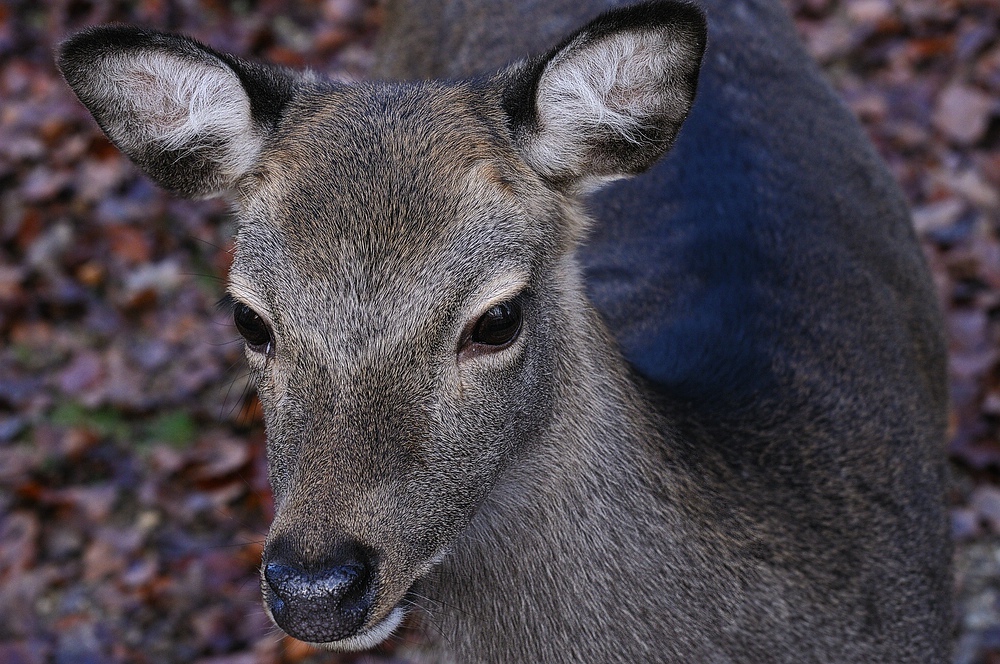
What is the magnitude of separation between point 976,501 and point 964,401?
0.53m

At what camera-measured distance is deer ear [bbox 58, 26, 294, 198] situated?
2.76 metres

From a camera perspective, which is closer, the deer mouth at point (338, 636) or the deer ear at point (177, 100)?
the deer mouth at point (338, 636)

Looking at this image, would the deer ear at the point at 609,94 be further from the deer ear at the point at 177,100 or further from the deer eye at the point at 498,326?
the deer ear at the point at 177,100

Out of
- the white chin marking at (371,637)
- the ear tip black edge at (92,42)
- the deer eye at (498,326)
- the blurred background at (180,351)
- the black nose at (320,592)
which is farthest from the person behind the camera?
the blurred background at (180,351)

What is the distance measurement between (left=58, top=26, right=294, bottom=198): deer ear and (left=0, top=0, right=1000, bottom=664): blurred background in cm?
130

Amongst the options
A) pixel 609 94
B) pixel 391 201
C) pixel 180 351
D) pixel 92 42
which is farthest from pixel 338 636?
pixel 180 351

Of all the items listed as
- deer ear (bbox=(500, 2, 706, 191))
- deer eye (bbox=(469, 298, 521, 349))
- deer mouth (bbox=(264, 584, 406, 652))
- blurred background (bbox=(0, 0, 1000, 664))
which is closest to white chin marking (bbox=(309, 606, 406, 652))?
deer mouth (bbox=(264, 584, 406, 652))

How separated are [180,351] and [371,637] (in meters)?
4.06

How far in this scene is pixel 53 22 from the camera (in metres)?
8.55

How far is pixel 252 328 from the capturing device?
8.53ft

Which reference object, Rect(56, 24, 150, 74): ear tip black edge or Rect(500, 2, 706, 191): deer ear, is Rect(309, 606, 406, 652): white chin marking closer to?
Rect(500, 2, 706, 191): deer ear

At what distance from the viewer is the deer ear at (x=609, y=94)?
8.35 feet

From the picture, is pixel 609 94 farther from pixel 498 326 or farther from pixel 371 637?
pixel 371 637

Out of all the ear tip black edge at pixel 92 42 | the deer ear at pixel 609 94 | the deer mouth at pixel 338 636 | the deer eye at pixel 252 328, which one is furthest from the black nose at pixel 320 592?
the ear tip black edge at pixel 92 42
